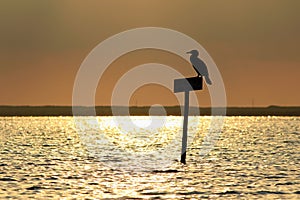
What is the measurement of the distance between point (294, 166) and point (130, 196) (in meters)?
26.1

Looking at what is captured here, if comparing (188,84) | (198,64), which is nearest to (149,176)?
(188,84)

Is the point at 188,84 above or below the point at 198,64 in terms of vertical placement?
below

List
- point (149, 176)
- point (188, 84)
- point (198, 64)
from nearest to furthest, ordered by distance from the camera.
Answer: point (198, 64) < point (188, 84) < point (149, 176)

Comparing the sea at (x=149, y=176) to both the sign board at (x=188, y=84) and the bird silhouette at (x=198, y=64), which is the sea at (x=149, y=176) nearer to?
the sign board at (x=188, y=84)

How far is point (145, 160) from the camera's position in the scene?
260 ft

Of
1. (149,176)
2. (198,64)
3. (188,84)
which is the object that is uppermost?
(198,64)

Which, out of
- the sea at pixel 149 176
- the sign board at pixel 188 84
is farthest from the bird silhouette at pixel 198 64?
the sea at pixel 149 176

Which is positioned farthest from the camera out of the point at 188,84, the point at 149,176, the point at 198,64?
the point at 149,176

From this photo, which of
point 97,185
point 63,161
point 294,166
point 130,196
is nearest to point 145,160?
point 63,161

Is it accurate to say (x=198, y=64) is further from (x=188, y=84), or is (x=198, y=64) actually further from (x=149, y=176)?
(x=149, y=176)

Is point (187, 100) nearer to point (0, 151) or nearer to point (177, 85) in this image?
point (177, 85)

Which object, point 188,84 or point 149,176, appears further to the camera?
point 149,176

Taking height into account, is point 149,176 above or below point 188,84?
below

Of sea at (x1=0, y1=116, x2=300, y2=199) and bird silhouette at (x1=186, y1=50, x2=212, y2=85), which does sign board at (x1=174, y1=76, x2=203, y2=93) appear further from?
sea at (x1=0, y1=116, x2=300, y2=199)
